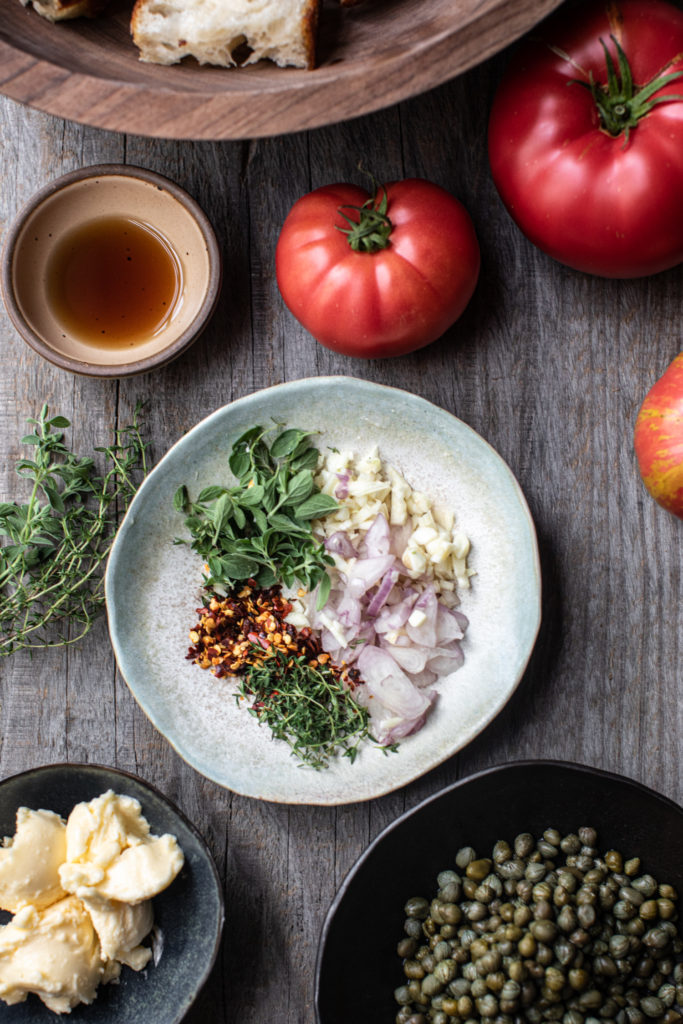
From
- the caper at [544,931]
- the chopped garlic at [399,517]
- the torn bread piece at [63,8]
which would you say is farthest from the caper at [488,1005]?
the torn bread piece at [63,8]

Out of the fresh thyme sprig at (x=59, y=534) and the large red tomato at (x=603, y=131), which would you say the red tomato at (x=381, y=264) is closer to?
the large red tomato at (x=603, y=131)

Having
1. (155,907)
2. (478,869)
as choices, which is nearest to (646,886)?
(478,869)

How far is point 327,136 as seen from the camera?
1.61 metres

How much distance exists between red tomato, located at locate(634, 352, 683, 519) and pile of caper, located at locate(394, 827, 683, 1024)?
64 centimetres

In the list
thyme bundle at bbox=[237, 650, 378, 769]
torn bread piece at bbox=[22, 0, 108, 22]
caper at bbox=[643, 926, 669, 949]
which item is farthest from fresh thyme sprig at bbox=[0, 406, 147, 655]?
caper at bbox=[643, 926, 669, 949]

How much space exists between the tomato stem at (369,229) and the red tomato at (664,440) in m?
0.57

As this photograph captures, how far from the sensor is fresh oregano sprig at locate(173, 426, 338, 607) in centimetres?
151

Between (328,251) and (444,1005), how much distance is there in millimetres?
1361

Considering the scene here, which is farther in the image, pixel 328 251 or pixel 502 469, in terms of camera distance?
pixel 502 469

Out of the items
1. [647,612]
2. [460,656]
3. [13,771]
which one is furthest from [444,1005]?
[13,771]

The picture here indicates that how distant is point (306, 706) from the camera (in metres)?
1.52

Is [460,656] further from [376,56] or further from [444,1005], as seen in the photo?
[376,56]

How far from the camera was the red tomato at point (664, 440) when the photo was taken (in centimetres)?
147

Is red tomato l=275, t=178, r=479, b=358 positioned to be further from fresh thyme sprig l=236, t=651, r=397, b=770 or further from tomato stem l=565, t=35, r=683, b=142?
fresh thyme sprig l=236, t=651, r=397, b=770
